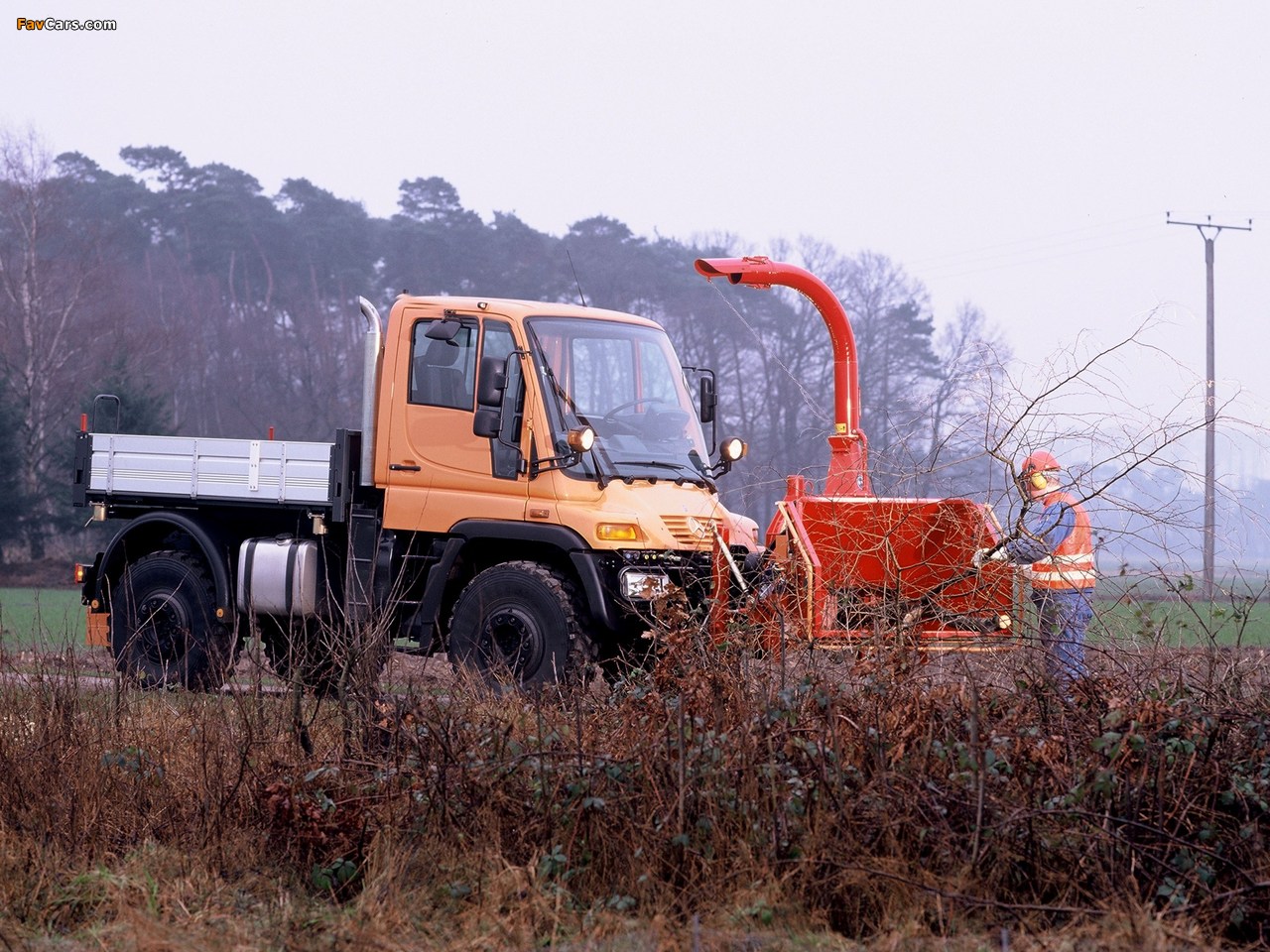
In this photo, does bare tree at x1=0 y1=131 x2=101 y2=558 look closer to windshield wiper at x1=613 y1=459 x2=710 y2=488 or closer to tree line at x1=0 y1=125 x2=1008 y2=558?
tree line at x1=0 y1=125 x2=1008 y2=558

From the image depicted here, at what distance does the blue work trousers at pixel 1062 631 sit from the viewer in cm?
704

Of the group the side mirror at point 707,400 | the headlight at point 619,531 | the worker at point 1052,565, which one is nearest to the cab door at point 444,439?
the headlight at point 619,531

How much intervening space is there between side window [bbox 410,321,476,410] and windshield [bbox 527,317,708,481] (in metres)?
0.54

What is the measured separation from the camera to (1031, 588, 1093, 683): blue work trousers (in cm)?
704

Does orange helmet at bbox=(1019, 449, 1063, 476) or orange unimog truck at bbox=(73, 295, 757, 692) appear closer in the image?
orange helmet at bbox=(1019, 449, 1063, 476)

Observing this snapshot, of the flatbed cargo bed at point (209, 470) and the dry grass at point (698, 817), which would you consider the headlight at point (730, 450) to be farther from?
the dry grass at point (698, 817)

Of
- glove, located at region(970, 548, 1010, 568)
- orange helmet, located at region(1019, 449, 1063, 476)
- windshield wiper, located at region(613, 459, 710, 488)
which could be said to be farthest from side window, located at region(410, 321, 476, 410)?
orange helmet, located at region(1019, 449, 1063, 476)

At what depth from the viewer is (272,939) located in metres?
5.48

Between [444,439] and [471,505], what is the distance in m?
0.56

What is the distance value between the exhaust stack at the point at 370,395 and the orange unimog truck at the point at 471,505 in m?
0.02

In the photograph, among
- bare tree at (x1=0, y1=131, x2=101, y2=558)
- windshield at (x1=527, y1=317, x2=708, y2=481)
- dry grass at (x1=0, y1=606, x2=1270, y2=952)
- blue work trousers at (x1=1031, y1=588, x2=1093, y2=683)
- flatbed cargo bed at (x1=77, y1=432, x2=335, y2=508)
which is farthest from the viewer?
bare tree at (x1=0, y1=131, x2=101, y2=558)

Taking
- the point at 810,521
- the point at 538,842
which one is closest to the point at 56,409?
the point at 810,521

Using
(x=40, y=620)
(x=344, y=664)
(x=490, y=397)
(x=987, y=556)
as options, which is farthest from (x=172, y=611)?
(x=987, y=556)

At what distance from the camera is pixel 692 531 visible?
35.2 ft
